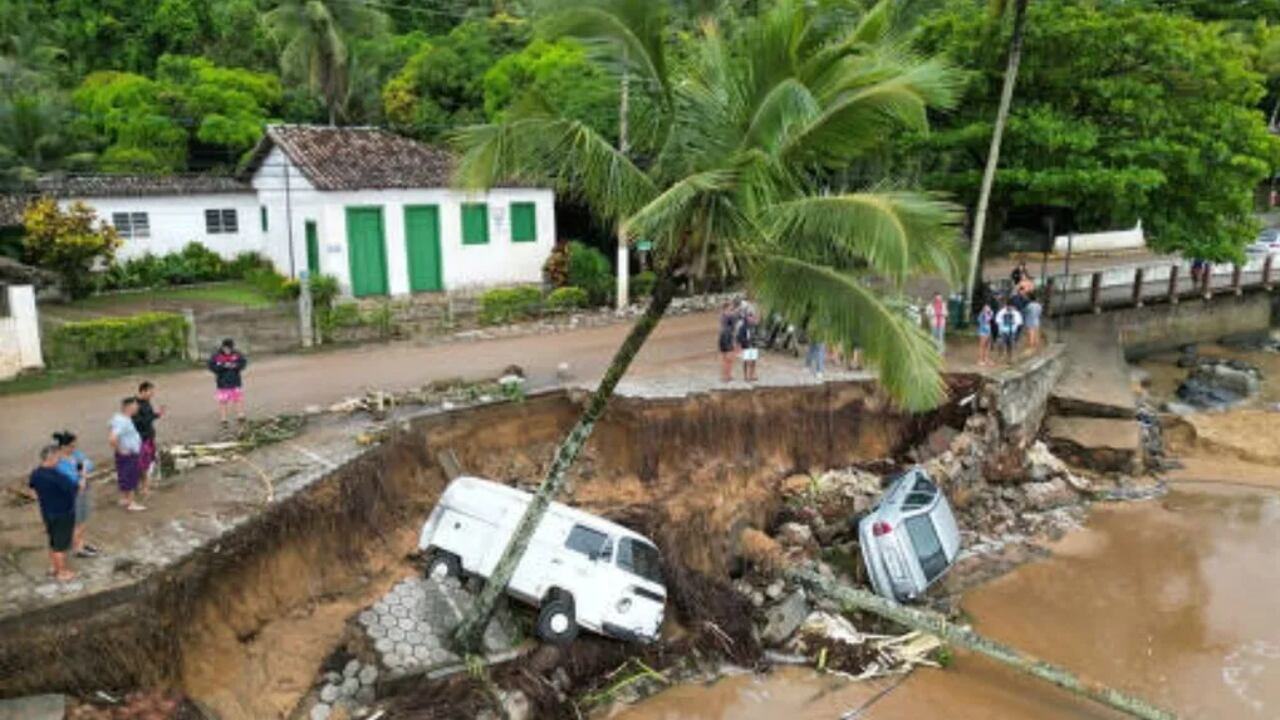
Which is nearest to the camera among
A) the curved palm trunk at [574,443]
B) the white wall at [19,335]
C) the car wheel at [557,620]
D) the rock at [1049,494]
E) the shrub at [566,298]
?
the curved palm trunk at [574,443]

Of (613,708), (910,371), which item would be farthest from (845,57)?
(613,708)

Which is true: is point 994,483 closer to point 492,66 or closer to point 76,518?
point 76,518

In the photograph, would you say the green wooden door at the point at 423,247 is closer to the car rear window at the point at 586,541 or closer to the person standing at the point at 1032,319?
the person standing at the point at 1032,319

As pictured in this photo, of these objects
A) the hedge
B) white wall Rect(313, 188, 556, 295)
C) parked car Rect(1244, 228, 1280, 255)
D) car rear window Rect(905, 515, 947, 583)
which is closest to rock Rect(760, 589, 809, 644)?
car rear window Rect(905, 515, 947, 583)

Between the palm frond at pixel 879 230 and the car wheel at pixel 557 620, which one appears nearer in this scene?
the palm frond at pixel 879 230

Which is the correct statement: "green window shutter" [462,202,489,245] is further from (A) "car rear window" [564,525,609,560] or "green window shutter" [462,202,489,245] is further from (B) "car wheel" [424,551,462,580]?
(A) "car rear window" [564,525,609,560]

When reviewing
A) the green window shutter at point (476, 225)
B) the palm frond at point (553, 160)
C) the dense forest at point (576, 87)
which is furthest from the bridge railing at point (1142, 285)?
the palm frond at point (553, 160)
